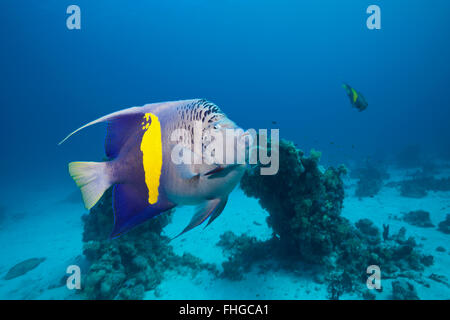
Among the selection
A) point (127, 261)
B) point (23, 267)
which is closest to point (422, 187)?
point (127, 261)

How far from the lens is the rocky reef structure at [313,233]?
14.0 feet

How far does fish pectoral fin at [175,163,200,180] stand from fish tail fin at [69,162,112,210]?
15.1 inches

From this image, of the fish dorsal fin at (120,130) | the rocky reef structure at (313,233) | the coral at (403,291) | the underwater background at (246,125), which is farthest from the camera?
the underwater background at (246,125)

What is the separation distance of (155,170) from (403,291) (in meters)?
5.30

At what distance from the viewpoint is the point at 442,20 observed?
3873 inches

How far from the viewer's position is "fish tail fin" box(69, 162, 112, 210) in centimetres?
94

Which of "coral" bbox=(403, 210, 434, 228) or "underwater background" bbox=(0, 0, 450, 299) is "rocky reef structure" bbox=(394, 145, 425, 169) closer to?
"underwater background" bbox=(0, 0, 450, 299)

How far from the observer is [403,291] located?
384cm

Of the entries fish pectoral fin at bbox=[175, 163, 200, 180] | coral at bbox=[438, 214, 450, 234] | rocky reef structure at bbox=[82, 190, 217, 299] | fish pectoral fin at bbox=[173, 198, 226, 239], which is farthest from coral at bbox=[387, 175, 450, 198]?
fish pectoral fin at bbox=[175, 163, 200, 180]

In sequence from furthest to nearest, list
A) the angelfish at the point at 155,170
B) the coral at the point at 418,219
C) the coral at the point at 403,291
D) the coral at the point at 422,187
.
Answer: the coral at the point at 422,187 < the coral at the point at 418,219 < the coral at the point at 403,291 < the angelfish at the point at 155,170

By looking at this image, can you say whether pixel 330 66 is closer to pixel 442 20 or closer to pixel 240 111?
pixel 442 20

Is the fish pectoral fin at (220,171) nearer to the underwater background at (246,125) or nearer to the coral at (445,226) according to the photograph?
the underwater background at (246,125)

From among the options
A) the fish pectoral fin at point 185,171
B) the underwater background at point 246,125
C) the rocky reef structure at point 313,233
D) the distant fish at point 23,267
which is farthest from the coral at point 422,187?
the distant fish at point 23,267

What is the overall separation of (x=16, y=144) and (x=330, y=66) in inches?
6899
